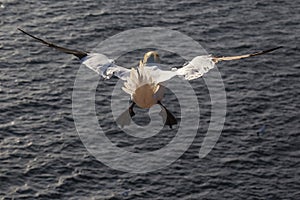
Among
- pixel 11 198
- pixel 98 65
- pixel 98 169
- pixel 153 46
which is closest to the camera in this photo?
pixel 98 65

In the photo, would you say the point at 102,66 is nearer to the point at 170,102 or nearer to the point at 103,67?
the point at 103,67

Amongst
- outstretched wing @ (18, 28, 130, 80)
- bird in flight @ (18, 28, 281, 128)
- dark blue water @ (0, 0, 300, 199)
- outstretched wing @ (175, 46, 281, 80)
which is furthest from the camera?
dark blue water @ (0, 0, 300, 199)

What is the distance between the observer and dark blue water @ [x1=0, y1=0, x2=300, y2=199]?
86.9 metres

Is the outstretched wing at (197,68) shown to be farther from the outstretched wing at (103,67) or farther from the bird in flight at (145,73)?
the outstretched wing at (103,67)

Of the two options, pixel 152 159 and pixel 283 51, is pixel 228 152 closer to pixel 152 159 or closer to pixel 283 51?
pixel 152 159

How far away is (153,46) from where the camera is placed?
10912cm

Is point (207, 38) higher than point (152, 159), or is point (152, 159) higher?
point (207, 38)

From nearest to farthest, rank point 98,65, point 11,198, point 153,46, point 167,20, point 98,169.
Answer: point 98,65
point 11,198
point 98,169
point 153,46
point 167,20

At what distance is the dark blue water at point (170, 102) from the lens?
285 ft

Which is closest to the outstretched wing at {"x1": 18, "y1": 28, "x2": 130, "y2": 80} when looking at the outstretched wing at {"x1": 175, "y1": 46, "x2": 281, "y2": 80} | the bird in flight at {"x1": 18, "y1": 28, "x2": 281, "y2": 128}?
the bird in flight at {"x1": 18, "y1": 28, "x2": 281, "y2": 128}

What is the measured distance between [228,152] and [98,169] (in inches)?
680

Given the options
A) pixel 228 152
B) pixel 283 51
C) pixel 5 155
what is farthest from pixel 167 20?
pixel 5 155

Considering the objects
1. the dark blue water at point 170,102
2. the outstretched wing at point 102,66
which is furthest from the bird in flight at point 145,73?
the dark blue water at point 170,102

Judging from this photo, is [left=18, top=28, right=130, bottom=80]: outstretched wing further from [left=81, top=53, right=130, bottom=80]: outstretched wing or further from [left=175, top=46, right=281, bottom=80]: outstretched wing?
[left=175, top=46, right=281, bottom=80]: outstretched wing
